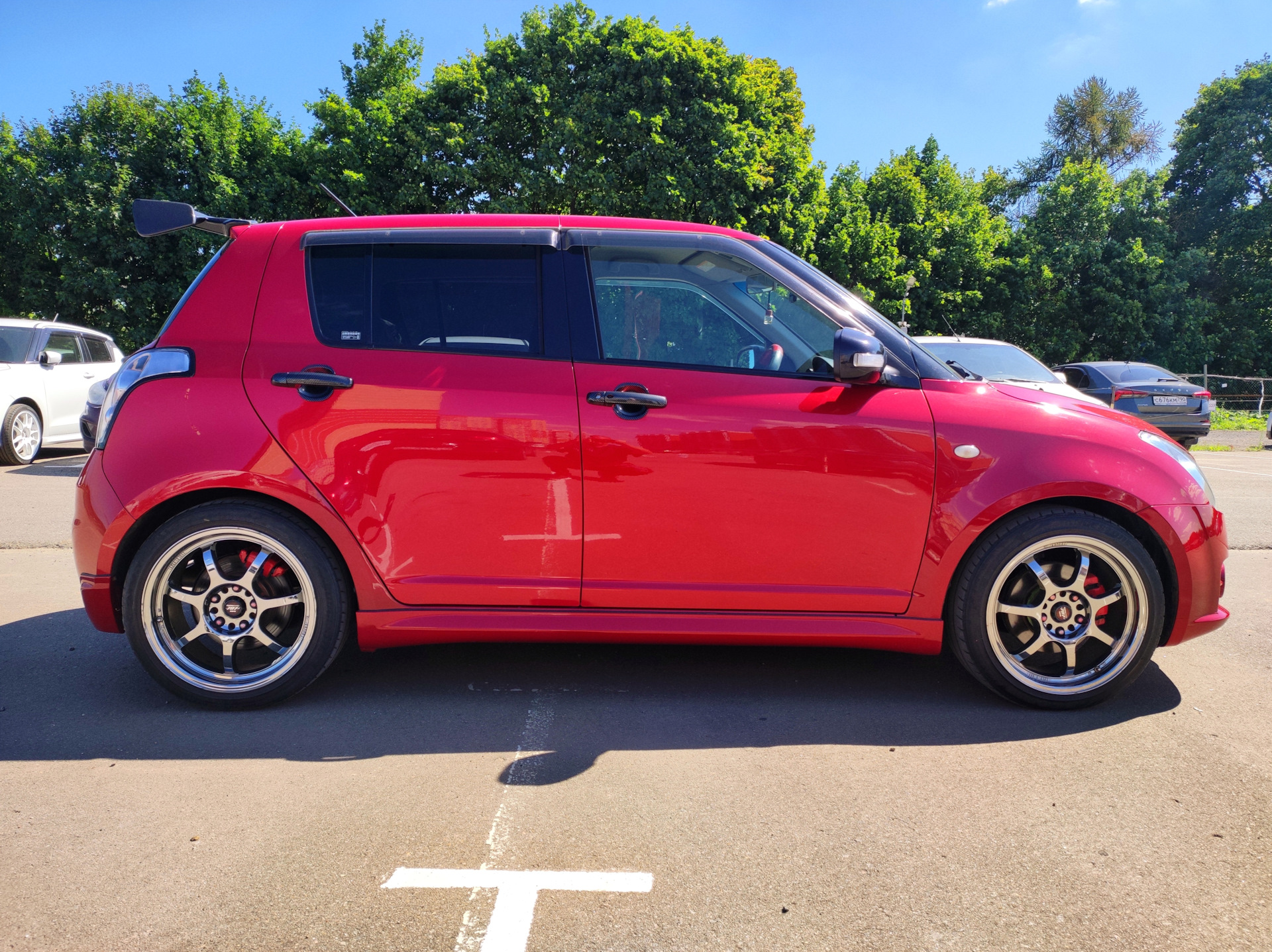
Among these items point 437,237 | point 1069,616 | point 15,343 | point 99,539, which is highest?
point 437,237

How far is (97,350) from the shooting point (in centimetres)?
1264

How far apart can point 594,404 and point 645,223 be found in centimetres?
84

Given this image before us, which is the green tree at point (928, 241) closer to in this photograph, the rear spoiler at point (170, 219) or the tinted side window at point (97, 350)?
the tinted side window at point (97, 350)

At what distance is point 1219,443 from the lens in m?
17.7

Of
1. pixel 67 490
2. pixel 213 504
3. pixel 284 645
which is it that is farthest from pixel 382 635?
pixel 67 490

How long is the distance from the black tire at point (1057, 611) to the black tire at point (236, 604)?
7.86ft

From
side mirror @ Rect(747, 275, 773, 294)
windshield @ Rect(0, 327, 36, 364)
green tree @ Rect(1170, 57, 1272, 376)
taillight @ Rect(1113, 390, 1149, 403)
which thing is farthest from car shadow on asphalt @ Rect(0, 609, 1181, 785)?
green tree @ Rect(1170, 57, 1272, 376)

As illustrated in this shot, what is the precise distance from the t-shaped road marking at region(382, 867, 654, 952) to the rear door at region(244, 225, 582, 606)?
1.20 metres

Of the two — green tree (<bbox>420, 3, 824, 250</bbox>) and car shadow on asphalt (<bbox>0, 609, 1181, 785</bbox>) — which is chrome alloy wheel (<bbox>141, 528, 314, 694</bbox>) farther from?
green tree (<bbox>420, 3, 824, 250</bbox>)

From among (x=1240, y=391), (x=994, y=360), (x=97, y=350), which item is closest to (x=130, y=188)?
(x=97, y=350)

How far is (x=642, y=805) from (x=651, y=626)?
818 mm

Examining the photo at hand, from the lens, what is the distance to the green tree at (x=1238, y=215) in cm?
3766

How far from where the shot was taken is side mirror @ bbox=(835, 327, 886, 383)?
10.2ft

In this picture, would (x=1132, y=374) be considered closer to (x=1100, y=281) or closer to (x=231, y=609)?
(x=231, y=609)
